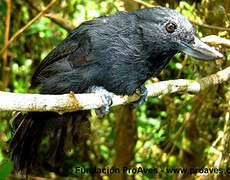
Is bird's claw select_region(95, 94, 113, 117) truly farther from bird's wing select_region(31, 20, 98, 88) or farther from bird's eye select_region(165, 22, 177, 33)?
bird's eye select_region(165, 22, 177, 33)

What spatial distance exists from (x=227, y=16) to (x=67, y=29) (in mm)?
1986

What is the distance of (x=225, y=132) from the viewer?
11.5ft

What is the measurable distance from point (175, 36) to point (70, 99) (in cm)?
98

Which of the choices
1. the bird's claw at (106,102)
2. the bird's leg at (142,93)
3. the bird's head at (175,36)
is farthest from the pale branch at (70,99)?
the bird's head at (175,36)

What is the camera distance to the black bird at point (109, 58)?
8.35 feet

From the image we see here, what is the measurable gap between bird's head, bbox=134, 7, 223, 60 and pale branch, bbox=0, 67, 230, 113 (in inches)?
13.8

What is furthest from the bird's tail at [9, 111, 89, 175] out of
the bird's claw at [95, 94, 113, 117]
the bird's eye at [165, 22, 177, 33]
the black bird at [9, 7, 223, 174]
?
the bird's eye at [165, 22, 177, 33]

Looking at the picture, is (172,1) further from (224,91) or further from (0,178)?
(0,178)

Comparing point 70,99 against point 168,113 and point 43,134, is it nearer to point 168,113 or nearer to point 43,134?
point 43,134

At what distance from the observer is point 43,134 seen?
3273 mm

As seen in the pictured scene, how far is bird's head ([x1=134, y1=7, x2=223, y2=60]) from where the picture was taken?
2502 millimetres

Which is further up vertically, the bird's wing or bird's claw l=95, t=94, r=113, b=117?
the bird's wing

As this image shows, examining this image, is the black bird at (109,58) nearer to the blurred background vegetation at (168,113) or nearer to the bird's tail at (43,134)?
the bird's tail at (43,134)

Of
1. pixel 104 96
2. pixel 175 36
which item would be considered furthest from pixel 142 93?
pixel 175 36
